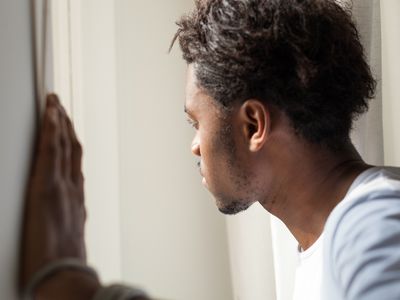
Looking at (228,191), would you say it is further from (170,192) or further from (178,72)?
(178,72)

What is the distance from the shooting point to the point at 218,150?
0.86 metres

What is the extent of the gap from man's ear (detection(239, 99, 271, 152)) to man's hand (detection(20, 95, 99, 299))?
1.17ft

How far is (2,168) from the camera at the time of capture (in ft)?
1.47

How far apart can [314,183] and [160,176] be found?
24 centimetres

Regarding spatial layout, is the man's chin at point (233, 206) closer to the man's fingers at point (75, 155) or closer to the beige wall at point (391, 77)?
the beige wall at point (391, 77)

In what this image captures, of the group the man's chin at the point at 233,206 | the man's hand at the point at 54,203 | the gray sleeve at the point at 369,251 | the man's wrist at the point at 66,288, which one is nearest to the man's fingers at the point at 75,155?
the man's hand at the point at 54,203

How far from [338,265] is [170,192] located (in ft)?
1.04

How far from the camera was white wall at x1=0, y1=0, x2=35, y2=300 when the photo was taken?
0.45m

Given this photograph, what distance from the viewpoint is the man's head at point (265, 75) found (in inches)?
31.1

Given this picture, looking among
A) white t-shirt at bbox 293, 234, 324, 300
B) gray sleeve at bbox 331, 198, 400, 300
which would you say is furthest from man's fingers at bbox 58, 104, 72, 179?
white t-shirt at bbox 293, 234, 324, 300

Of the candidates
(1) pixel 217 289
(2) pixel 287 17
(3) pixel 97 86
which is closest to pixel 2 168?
(3) pixel 97 86

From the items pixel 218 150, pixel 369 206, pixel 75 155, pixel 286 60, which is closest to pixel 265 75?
pixel 286 60

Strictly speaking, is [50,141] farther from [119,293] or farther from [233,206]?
[233,206]

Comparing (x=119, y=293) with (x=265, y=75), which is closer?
(x=119, y=293)
